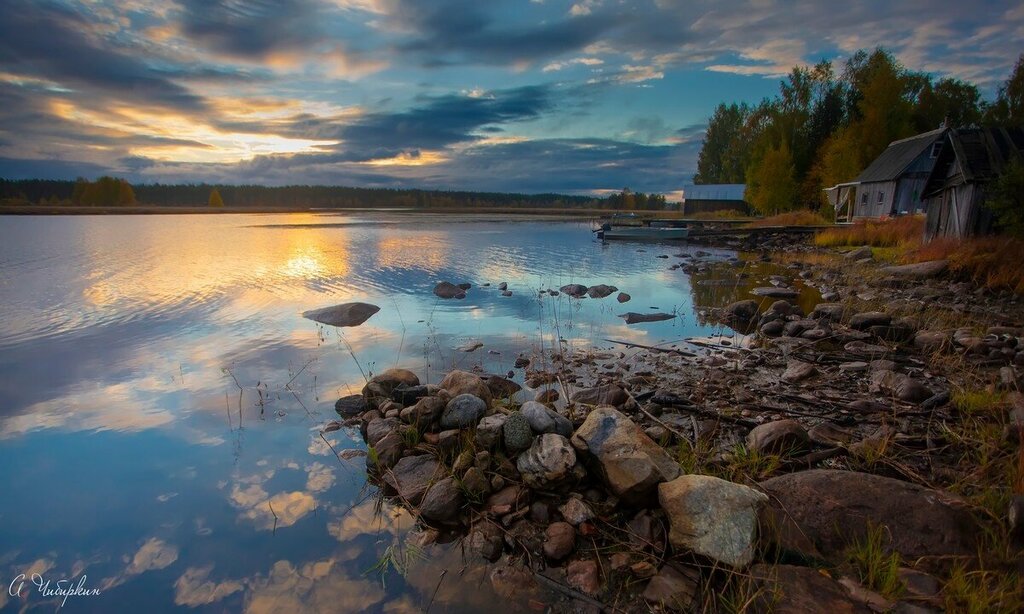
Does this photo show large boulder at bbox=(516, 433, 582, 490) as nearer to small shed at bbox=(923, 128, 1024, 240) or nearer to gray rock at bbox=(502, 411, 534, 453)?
gray rock at bbox=(502, 411, 534, 453)

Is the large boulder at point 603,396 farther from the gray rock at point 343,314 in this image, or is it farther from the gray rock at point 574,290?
the gray rock at point 574,290

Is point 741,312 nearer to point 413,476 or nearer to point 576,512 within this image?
point 576,512

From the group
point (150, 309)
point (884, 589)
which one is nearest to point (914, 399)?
point (884, 589)

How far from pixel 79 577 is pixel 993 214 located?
80.2 ft

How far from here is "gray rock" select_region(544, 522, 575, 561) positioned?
415 centimetres

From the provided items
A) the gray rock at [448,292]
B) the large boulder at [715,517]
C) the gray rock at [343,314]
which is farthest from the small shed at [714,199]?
the large boulder at [715,517]

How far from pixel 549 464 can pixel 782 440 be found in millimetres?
2515

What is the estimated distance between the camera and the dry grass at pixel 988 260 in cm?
1395

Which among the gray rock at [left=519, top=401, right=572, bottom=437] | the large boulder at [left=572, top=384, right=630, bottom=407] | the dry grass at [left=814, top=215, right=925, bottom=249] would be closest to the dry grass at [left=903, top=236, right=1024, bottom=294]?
the dry grass at [left=814, top=215, right=925, bottom=249]

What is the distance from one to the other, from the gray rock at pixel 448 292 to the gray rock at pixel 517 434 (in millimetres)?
12275

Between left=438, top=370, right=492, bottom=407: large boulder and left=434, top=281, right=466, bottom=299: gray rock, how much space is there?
10.4m

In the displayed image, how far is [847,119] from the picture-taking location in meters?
57.3

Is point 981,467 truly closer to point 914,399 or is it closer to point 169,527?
point 914,399

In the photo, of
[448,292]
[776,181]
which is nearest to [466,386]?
[448,292]
